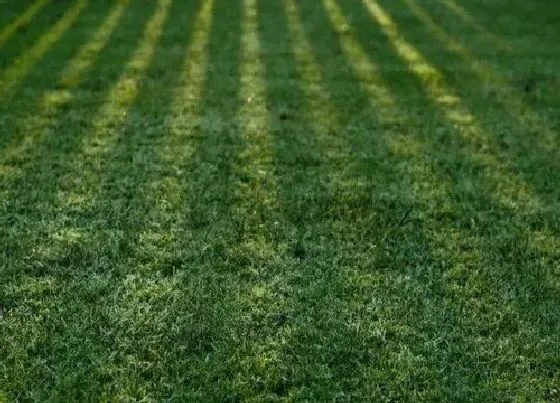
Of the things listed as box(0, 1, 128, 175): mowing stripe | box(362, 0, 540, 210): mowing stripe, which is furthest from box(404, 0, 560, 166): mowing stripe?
box(0, 1, 128, 175): mowing stripe

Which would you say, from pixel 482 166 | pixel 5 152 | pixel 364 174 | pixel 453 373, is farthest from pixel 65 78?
pixel 453 373

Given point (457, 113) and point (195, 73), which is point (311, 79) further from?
point (457, 113)

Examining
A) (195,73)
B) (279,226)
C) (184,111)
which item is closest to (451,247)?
(279,226)

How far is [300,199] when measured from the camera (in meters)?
3.93

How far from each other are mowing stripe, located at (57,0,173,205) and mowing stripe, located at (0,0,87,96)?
80cm

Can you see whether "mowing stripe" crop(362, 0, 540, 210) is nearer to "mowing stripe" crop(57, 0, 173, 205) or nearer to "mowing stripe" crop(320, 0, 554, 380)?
"mowing stripe" crop(320, 0, 554, 380)

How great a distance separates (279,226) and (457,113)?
2270mm

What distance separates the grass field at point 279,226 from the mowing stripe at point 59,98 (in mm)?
27

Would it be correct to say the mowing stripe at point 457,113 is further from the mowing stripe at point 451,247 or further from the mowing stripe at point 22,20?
the mowing stripe at point 22,20

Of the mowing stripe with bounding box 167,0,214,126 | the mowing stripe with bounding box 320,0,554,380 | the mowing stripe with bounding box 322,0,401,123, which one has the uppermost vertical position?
the mowing stripe with bounding box 167,0,214,126

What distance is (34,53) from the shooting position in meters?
6.87

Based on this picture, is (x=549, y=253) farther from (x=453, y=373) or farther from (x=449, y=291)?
(x=453, y=373)

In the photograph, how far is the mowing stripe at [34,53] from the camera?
19.6 feet

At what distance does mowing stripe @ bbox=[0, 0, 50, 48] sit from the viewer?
7.57 meters
